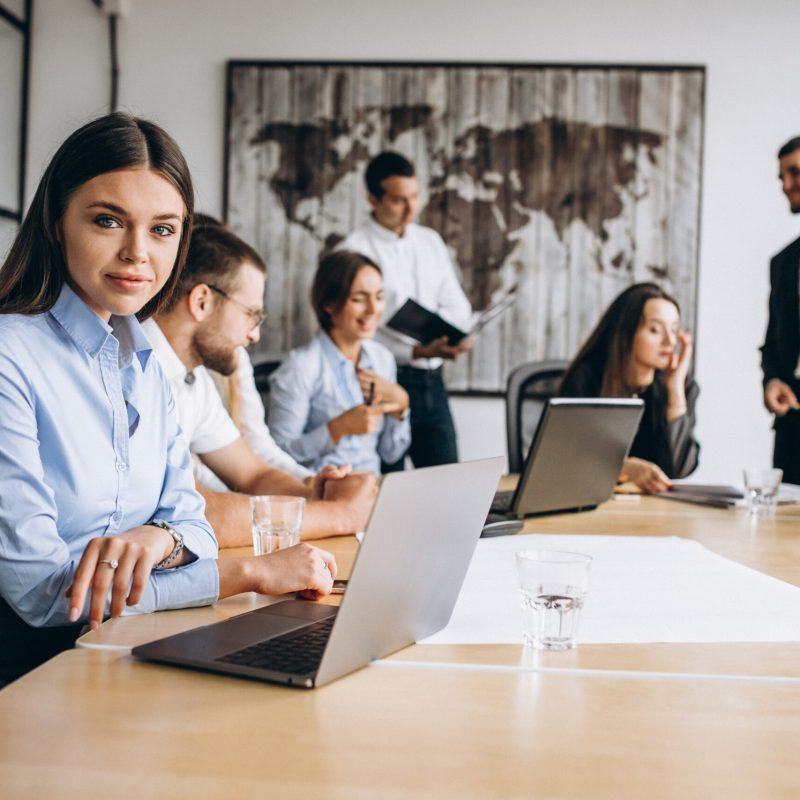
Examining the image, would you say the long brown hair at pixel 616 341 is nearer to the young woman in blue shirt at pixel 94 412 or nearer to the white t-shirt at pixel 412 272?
the white t-shirt at pixel 412 272

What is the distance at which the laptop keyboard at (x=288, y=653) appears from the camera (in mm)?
821

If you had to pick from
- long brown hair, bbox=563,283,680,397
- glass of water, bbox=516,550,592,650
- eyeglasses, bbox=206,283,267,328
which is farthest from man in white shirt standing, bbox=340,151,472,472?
glass of water, bbox=516,550,592,650

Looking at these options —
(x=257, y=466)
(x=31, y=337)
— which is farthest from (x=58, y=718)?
(x=257, y=466)

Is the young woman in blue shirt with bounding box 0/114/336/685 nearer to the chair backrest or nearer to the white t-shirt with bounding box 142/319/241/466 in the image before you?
the white t-shirt with bounding box 142/319/241/466

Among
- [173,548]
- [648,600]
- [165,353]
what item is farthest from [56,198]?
[648,600]

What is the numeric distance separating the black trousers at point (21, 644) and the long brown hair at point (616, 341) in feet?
6.11

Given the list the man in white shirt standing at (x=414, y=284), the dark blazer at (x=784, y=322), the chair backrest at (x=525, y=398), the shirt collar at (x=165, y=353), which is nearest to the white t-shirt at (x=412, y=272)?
the man in white shirt standing at (x=414, y=284)

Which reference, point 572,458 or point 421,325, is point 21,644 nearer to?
point 572,458

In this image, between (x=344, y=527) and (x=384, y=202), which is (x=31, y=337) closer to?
(x=344, y=527)

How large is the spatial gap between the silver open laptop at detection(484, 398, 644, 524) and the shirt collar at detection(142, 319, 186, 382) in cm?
68

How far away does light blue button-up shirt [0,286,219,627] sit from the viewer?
1032mm

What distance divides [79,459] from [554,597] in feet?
1.92

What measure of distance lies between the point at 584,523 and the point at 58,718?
4.16ft

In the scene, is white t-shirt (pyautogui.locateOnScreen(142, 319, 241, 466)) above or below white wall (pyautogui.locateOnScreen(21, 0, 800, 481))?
below
